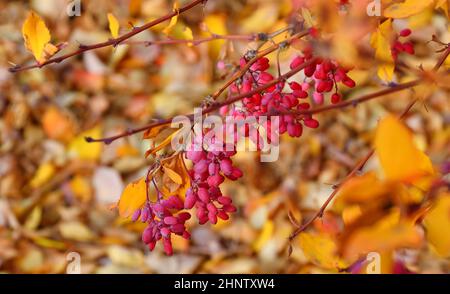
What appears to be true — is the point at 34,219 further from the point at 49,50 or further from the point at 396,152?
the point at 396,152

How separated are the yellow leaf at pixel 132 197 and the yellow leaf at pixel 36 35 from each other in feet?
0.37

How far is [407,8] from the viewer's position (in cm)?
43

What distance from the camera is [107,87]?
1.31 metres

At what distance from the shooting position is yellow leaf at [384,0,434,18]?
1.41 feet

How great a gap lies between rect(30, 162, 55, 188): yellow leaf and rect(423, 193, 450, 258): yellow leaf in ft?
3.21

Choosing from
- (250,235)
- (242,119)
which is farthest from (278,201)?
(242,119)

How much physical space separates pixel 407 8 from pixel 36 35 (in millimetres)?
259

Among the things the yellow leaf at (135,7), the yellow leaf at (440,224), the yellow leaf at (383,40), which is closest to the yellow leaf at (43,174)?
the yellow leaf at (135,7)

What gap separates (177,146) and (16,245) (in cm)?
77

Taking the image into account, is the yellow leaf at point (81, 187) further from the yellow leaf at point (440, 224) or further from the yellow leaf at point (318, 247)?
the yellow leaf at point (440, 224)

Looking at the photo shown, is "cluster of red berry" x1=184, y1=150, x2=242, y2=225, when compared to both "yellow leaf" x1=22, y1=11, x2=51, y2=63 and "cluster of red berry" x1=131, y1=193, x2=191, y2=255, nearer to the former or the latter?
"cluster of red berry" x1=131, y1=193, x2=191, y2=255

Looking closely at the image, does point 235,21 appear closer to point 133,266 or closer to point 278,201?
point 278,201

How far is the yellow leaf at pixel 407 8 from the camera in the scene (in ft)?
1.41
